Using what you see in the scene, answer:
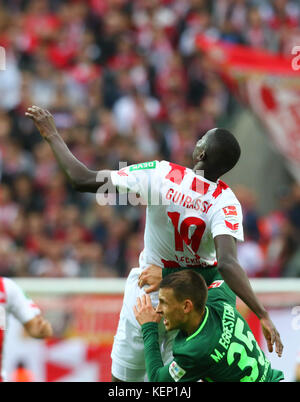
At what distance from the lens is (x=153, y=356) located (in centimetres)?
454

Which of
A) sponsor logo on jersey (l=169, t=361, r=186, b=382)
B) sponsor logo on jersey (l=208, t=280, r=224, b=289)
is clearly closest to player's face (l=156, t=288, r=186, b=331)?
sponsor logo on jersey (l=169, t=361, r=186, b=382)

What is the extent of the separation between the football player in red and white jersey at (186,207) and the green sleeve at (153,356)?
285mm

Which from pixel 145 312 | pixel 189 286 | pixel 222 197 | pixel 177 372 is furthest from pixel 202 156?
pixel 177 372

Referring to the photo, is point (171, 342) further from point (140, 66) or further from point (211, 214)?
point (140, 66)

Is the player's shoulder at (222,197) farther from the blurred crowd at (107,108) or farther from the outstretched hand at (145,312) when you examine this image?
the blurred crowd at (107,108)

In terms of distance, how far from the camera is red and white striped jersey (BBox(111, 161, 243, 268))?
4410 millimetres

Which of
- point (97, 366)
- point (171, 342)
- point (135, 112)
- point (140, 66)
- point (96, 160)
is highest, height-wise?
point (140, 66)

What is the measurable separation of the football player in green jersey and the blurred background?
16.1ft

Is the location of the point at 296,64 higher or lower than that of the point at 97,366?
higher

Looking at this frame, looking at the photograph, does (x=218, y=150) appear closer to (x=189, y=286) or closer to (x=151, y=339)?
(x=189, y=286)

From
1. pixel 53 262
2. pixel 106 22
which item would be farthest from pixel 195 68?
pixel 53 262

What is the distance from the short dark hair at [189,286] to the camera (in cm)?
434
